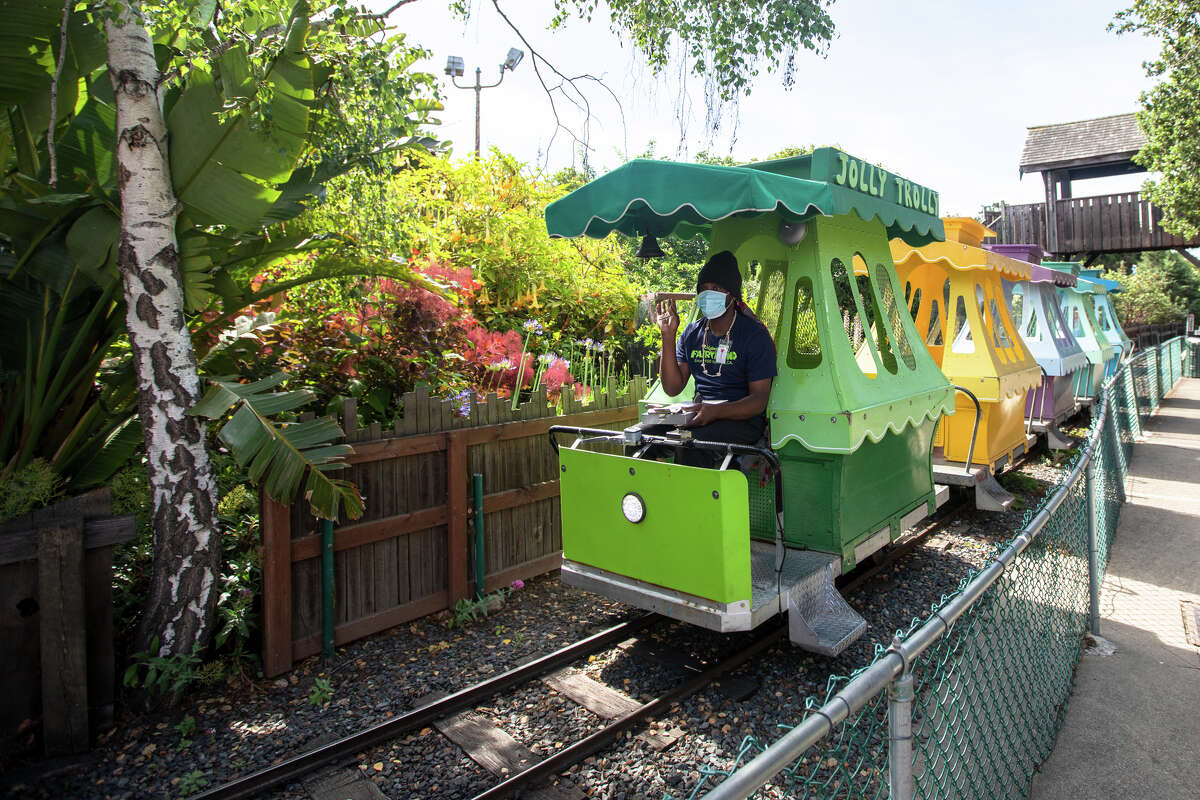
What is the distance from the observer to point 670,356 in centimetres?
493

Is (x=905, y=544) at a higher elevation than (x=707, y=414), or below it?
below

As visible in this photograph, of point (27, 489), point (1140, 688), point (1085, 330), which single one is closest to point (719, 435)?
point (1140, 688)

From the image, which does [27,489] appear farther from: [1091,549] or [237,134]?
[1091,549]

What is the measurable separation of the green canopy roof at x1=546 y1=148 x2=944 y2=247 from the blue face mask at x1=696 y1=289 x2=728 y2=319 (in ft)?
1.78

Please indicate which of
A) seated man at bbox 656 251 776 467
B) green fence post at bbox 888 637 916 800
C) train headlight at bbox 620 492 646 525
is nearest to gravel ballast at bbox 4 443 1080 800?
train headlight at bbox 620 492 646 525

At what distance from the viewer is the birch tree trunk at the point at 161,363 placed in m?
3.66

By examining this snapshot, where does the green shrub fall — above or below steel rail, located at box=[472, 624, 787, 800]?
above

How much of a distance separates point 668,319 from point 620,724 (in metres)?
2.50

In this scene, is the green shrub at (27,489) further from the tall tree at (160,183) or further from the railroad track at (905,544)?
the railroad track at (905,544)

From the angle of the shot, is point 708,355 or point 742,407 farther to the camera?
point 708,355

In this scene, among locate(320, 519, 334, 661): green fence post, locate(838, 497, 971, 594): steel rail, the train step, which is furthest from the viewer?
locate(838, 497, 971, 594): steel rail

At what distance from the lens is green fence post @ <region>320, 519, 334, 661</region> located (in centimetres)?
435

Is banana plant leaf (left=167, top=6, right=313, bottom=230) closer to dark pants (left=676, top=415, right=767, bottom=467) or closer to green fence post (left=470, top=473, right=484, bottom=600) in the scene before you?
green fence post (left=470, top=473, right=484, bottom=600)

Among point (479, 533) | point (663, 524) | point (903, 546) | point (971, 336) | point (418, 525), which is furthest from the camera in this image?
point (971, 336)
